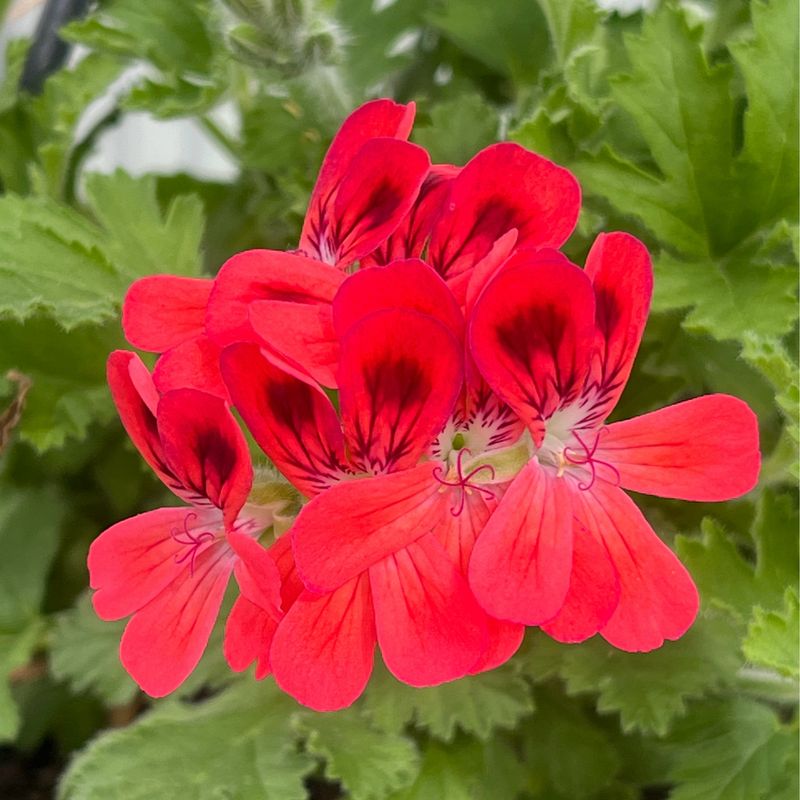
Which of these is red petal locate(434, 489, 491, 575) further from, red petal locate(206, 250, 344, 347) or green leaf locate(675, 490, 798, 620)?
green leaf locate(675, 490, 798, 620)

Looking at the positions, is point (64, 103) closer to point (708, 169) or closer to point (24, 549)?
point (24, 549)

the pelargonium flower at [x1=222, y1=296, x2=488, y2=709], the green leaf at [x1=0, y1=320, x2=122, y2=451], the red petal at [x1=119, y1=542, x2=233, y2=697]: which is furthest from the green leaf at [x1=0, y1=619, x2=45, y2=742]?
the pelargonium flower at [x1=222, y1=296, x2=488, y2=709]

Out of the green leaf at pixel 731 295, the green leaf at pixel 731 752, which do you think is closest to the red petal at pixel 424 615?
the green leaf at pixel 731 295

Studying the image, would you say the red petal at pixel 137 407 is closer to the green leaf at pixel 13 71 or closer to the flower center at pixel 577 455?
the flower center at pixel 577 455

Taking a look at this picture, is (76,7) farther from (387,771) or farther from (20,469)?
(387,771)

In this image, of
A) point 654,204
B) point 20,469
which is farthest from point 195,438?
point 20,469

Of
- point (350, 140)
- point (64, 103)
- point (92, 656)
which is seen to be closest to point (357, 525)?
point (350, 140)
